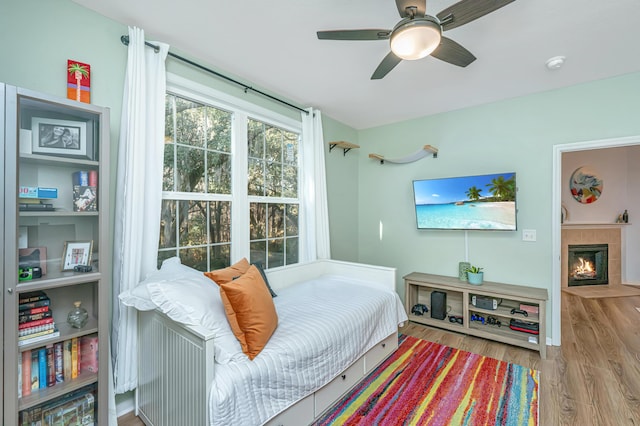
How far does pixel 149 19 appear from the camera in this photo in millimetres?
1880

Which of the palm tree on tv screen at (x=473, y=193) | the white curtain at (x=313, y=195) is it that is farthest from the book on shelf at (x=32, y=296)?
the palm tree on tv screen at (x=473, y=193)

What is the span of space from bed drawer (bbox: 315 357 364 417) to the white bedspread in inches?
4.1

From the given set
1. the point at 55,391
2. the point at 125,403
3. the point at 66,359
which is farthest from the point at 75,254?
the point at 125,403

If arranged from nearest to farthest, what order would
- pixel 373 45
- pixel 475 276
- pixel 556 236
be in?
pixel 373 45 < pixel 556 236 < pixel 475 276

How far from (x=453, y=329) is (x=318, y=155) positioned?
251 cm

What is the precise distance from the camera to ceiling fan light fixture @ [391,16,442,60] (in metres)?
1.42

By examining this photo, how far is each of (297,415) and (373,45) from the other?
2564 millimetres

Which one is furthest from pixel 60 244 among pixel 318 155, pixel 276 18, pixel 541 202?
pixel 541 202

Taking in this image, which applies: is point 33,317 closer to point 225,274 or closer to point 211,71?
point 225,274

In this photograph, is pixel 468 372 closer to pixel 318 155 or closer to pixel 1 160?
pixel 318 155

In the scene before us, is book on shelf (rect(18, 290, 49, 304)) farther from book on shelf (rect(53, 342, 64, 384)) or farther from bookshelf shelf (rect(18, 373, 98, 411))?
bookshelf shelf (rect(18, 373, 98, 411))

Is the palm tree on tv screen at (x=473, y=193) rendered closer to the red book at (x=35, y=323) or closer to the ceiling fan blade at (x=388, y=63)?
the ceiling fan blade at (x=388, y=63)

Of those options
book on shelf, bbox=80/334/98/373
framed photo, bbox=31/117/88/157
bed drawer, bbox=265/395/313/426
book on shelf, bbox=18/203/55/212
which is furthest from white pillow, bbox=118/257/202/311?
bed drawer, bbox=265/395/313/426

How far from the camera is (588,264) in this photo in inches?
194
